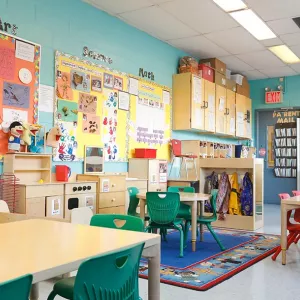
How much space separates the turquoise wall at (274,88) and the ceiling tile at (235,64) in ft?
3.52

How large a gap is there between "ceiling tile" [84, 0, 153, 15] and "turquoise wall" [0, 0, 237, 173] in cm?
11

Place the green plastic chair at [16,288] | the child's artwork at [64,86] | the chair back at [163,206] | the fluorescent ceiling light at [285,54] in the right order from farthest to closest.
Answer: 1. the fluorescent ceiling light at [285,54]
2. the child's artwork at [64,86]
3. the chair back at [163,206]
4. the green plastic chair at [16,288]

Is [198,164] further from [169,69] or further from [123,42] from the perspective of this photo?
[123,42]

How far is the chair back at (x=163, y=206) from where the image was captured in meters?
4.44

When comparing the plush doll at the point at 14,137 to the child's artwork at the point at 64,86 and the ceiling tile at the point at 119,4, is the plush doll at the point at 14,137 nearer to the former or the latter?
the child's artwork at the point at 64,86

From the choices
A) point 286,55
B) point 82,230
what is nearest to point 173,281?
point 82,230

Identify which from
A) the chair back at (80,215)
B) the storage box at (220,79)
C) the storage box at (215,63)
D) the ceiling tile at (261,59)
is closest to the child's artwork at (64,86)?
the chair back at (80,215)

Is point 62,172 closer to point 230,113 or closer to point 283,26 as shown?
point 283,26

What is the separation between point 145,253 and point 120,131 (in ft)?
14.2

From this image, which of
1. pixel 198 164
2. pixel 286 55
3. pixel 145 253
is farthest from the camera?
pixel 286 55

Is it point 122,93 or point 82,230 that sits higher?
point 122,93

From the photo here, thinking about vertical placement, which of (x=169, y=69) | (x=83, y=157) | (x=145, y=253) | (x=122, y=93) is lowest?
(x=145, y=253)

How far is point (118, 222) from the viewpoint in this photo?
96.2 inches

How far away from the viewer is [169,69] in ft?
24.2
